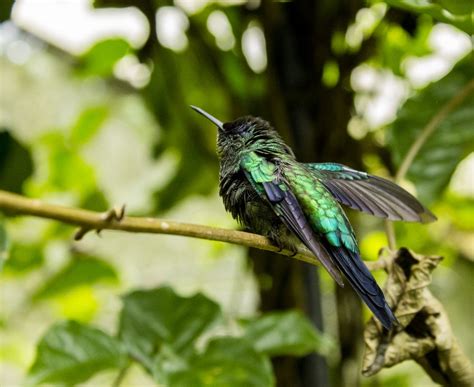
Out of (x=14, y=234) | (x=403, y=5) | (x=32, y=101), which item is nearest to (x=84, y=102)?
(x=32, y=101)

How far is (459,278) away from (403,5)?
273 centimetres

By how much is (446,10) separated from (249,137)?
17.8 inches

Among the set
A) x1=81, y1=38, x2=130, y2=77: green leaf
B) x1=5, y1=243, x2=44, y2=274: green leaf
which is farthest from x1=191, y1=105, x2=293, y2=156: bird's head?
x1=5, y1=243, x2=44, y2=274: green leaf

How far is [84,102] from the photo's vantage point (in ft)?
12.3

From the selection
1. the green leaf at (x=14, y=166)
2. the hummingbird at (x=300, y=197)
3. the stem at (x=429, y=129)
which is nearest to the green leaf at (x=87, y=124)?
the green leaf at (x=14, y=166)

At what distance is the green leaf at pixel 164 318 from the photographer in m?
1.41

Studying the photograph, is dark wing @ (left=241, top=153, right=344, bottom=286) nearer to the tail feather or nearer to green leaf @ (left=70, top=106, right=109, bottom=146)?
the tail feather

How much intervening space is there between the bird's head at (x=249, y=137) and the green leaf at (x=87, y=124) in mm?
1071

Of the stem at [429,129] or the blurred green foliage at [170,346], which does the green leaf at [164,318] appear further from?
the stem at [429,129]

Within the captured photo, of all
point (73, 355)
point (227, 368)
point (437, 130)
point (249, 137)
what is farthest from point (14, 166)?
point (437, 130)

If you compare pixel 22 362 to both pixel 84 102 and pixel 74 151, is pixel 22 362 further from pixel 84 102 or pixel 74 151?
pixel 84 102

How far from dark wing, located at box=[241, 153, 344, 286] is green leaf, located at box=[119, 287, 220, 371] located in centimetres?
33

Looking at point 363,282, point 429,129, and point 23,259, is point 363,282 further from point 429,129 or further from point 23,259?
point 23,259

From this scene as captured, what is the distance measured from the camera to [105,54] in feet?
6.49
